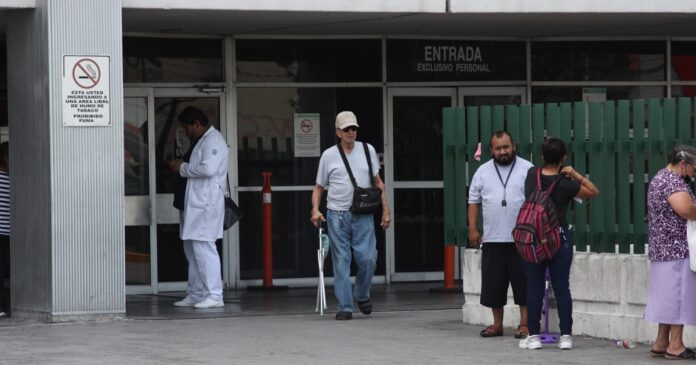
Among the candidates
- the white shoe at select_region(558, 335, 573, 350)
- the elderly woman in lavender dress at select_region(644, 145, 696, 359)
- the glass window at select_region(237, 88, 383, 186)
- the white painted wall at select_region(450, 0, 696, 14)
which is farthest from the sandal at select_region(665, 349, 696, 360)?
the glass window at select_region(237, 88, 383, 186)

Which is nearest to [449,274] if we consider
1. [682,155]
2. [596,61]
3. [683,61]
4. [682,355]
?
[596,61]

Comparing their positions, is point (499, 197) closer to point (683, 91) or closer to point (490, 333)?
point (490, 333)

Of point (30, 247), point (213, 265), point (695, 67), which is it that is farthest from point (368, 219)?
point (695, 67)

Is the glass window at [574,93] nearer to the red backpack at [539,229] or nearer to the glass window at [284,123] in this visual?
the glass window at [284,123]

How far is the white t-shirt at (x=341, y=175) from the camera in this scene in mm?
12914

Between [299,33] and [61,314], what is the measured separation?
5015 millimetres

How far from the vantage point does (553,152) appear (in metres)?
10.5

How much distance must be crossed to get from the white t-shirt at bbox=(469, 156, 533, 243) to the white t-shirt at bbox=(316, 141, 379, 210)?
171 centimetres

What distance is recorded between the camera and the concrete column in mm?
12844

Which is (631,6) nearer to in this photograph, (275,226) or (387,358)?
(275,226)

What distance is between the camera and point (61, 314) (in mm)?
12883

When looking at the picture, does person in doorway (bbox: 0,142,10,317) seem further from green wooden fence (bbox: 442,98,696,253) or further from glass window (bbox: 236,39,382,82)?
green wooden fence (bbox: 442,98,696,253)

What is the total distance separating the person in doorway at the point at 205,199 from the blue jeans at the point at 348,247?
1.79 metres

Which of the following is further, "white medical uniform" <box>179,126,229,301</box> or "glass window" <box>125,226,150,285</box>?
"glass window" <box>125,226,150,285</box>
